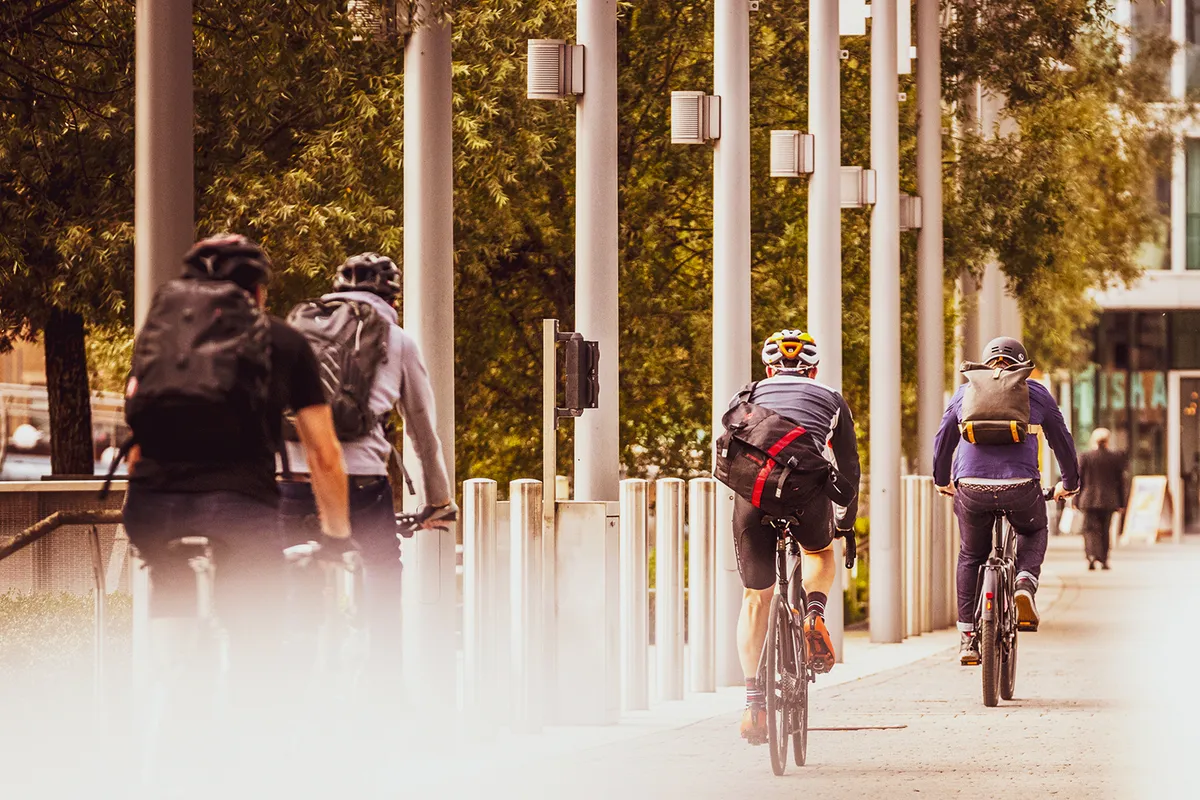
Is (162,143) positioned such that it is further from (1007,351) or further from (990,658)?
(990,658)

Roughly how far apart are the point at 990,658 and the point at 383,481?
18.5ft

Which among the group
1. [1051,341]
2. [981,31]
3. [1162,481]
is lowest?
[1162,481]

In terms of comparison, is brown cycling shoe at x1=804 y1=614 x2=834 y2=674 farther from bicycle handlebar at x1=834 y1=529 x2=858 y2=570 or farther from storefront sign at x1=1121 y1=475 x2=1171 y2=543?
storefront sign at x1=1121 y1=475 x2=1171 y2=543

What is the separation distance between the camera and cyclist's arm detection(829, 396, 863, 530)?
10.1 metres

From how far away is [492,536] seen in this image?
35.2 feet

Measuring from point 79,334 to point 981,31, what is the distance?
30.1 feet

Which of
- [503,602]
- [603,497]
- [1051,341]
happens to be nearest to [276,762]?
[503,602]

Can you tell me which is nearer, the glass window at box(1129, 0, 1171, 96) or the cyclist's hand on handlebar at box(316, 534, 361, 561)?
the cyclist's hand on handlebar at box(316, 534, 361, 561)

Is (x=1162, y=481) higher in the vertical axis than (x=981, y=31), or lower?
lower

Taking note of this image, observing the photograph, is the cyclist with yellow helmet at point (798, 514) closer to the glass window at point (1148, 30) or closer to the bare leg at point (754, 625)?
the bare leg at point (754, 625)

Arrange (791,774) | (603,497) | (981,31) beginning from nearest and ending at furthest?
(791,774), (603,497), (981,31)

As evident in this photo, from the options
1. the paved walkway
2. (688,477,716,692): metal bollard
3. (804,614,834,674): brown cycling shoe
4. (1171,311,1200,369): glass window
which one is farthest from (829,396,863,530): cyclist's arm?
(1171,311,1200,369): glass window

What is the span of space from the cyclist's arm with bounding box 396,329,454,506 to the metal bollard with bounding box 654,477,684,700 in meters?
5.44

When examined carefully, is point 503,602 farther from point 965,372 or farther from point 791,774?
point 965,372
